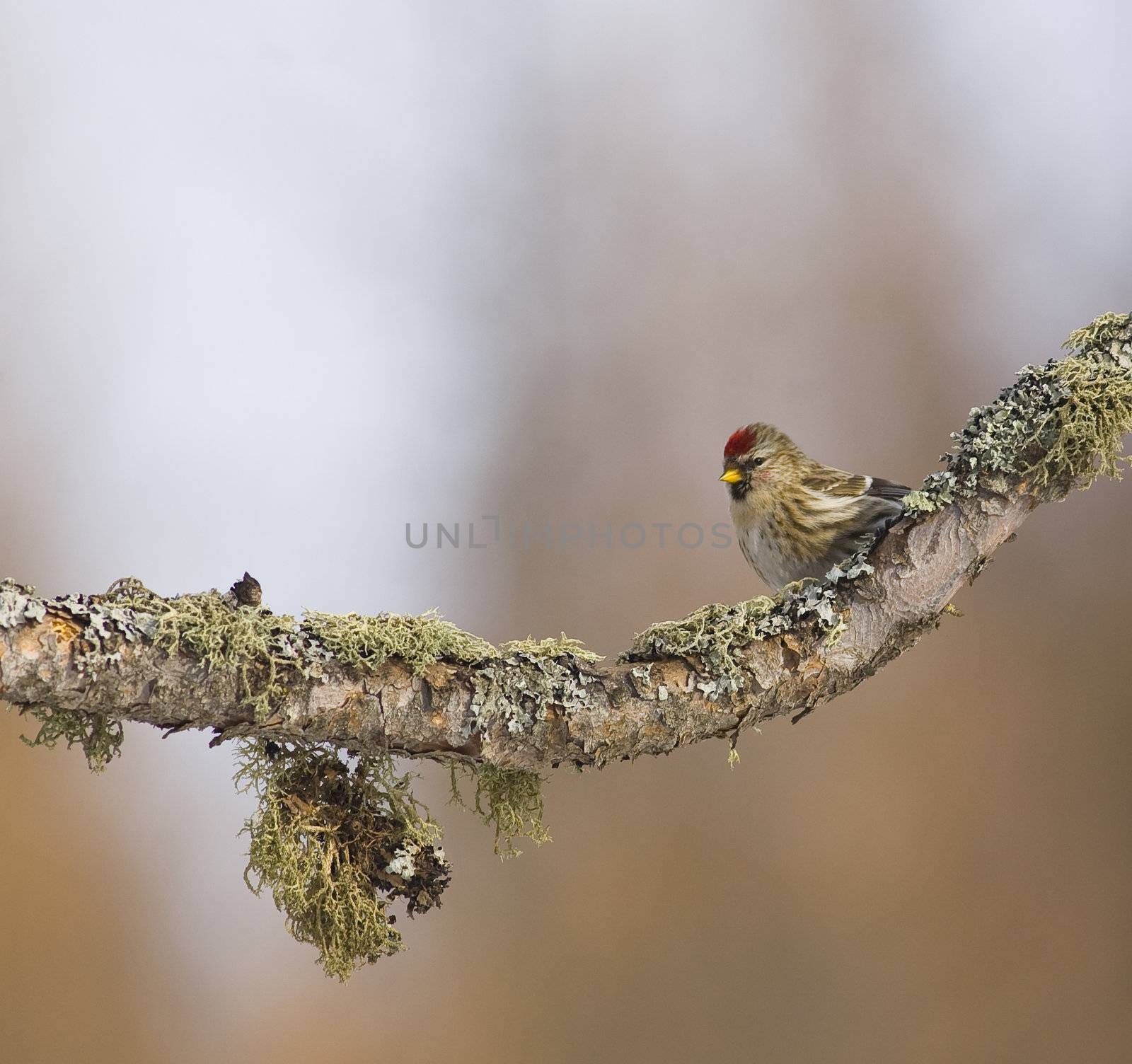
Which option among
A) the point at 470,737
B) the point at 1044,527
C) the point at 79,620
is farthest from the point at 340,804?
the point at 1044,527

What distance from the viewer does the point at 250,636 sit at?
873 mm

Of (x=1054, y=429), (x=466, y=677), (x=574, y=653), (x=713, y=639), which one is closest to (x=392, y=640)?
(x=466, y=677)

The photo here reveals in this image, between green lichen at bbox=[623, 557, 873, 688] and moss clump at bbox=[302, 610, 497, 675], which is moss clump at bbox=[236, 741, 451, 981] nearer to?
moss clump at bbox=[302, 610, 497, 675]

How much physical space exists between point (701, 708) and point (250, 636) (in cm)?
44

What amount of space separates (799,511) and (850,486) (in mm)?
111

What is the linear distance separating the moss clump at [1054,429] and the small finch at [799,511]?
312mm

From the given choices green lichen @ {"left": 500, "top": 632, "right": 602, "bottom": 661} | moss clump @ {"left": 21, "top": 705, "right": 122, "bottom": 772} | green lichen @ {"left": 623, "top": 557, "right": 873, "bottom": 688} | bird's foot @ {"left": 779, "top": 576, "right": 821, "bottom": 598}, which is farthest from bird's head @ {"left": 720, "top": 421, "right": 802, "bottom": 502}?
moss clump @ {"left": 21, "top": 705, "right": 122, "bottom": 772}

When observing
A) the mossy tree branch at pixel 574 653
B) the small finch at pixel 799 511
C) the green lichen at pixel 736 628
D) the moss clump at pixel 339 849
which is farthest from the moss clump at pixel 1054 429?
the moss clump at pixel 339 849

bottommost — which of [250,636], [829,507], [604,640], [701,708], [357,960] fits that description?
[357,960]

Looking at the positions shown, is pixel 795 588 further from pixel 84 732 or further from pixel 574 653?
pixel 84 732

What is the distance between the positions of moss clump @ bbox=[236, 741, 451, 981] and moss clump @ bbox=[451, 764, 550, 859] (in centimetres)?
10

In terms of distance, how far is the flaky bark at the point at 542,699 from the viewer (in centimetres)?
81

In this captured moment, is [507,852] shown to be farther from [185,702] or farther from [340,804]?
[185,702]

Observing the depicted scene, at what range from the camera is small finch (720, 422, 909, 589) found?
1418mm
